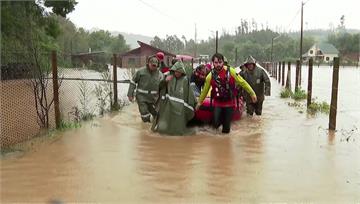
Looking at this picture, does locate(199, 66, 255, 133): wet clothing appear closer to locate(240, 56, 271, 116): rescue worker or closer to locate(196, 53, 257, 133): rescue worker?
locate(196, 53, 257, 133): rescue worker

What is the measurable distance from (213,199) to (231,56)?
91.3 metres

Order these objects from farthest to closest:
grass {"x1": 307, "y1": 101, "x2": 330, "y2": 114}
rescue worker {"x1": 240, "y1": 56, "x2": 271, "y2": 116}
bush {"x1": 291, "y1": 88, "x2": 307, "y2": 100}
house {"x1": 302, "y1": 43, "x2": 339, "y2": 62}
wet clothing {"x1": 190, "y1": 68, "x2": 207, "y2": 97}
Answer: house {"x1": 302, "y1": 43, "x2": 339, "y2": 62}
bush {"x1": 291, "y1": 88, "x2": 307, "y2": 100}
grass {"x1": 307, "y1": 101, "x2": 330, "y2": 114}
rescue worker {"x1": 240, "y1": 56, "x2": 271, "y2": 116}
wet clothing {"x1": 190, "y1": 68, "x2": 207, "y2": 97}

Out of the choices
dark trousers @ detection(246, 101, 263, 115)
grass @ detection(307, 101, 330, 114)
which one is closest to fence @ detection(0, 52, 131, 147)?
dark trousers @ detection(246, 101, 263, 115)

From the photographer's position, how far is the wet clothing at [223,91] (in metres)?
8.30

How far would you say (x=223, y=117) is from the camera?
8648 millimetres

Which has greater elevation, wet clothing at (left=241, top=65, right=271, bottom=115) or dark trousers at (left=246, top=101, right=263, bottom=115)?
wet clothing at (left=241, top=65, right=271, bottom=115)

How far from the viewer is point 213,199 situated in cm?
487

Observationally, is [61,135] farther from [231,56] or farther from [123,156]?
→ [231,56]

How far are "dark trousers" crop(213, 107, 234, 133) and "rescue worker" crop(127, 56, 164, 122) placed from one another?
4.84 ft

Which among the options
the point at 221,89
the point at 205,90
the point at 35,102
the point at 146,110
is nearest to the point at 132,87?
the point at 146,110

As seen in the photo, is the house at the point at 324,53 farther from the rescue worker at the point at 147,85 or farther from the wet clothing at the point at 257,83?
the rescue worker at the point at 147,85

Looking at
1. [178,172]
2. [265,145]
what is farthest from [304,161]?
[178,172]

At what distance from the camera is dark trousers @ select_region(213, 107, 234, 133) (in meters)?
8.52

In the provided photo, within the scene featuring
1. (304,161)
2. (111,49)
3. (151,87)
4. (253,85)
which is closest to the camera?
(304,161)
